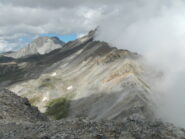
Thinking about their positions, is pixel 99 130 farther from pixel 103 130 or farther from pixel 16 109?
pixel 16 109

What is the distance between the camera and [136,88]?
170 metres

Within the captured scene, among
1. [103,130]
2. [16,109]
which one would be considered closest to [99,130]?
[103,130]

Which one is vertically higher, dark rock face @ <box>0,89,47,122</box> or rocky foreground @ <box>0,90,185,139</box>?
dark rock face @ <box>0,89,47,122</box>

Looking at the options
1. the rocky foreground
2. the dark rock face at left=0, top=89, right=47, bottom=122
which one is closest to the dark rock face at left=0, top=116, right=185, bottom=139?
the rocky foreground

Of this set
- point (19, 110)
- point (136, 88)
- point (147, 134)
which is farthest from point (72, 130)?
point (136, 88)

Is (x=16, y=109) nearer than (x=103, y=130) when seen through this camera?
No

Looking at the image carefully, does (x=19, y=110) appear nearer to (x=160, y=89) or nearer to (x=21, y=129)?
(x=21, y=129)

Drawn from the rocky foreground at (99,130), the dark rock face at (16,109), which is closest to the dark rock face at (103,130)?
the rocky foreground at (99,130)

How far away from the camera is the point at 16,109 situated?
70438mm

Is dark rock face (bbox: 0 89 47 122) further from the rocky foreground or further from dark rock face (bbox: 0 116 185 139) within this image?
dark rock face (bbox: 0 116 185 139)

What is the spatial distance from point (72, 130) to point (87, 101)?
15044cm

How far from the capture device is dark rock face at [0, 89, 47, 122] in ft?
212

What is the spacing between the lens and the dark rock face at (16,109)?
64.8m

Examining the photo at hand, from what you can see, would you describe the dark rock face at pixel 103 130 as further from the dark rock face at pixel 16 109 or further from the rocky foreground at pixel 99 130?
the dark rock face at pixel 16 109
